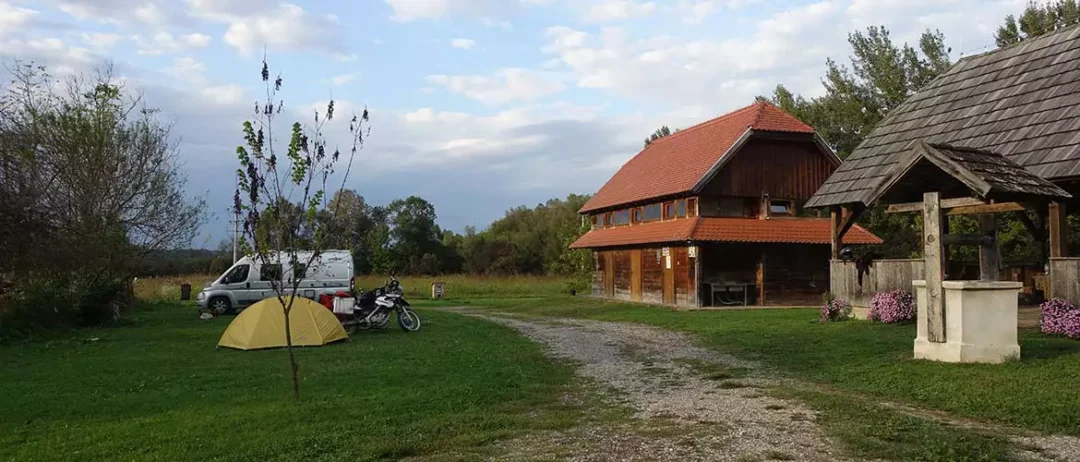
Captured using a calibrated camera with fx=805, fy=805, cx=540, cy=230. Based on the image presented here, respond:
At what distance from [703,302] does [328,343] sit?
12904 mm

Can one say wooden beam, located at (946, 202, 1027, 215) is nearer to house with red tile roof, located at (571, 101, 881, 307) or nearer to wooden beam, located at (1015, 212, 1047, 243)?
wooden beam, located at (1015, 212, 1047, 243)

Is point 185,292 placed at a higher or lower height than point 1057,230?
lower

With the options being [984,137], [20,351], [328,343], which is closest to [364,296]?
[328,343]

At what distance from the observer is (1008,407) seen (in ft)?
24.5

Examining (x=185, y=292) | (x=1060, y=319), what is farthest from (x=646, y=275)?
(x=185, y=292)

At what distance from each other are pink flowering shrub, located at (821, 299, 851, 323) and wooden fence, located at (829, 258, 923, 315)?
0.15 metres

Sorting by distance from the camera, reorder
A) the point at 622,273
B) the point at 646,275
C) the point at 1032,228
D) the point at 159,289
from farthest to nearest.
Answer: the point at 159,289 → the point at 622,273 → the point at 646,275 → the point at 1032,228

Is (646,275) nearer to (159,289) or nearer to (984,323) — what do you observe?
(984,323)

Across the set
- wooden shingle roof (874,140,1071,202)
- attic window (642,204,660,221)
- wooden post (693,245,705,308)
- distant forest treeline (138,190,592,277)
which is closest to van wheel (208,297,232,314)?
attic window (642,204,660,221)

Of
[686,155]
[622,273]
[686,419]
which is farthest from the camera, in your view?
[622,273]

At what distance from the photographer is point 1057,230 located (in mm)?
13078

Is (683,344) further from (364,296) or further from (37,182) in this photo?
(37,182)

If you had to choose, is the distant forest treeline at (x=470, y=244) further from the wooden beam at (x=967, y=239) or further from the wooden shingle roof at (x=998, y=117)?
the wooden beam at (x=967, y=239)

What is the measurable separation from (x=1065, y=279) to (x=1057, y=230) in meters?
0.88
